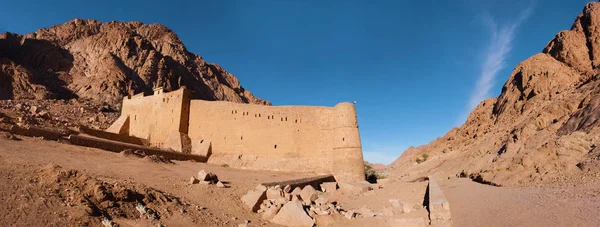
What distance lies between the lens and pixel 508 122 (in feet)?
126

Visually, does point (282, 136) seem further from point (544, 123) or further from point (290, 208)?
point (544, 123)

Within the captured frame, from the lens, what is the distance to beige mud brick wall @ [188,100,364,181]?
22.1 meters

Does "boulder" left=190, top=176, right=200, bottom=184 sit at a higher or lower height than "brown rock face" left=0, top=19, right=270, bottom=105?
lower

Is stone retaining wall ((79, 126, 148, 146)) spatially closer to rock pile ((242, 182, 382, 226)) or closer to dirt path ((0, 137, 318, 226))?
dirt path ((0, 137, 318, 226))

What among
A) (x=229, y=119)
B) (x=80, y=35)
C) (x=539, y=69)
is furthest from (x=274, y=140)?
(x=80, y=35)

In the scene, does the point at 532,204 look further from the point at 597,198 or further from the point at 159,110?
the point at 159,110

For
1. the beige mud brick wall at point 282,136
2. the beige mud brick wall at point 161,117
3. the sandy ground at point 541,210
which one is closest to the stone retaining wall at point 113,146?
the beige mud brick wall at point 161,117

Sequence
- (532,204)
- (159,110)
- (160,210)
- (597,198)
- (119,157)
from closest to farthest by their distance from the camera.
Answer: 1. (597,198)
2. (532,204)
3. (160,210)
4. (119,157)
5. (159,110)

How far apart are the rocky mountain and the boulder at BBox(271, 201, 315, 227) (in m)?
7.35

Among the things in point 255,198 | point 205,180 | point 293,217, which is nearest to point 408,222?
point 293,217

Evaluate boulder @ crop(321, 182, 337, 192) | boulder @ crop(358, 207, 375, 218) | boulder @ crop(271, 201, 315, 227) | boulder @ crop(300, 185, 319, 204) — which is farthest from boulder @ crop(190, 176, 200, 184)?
boulder @ crop(321, 182, 337, 192)

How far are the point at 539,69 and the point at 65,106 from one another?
50.1 metres

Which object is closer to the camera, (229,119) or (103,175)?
(103,175)

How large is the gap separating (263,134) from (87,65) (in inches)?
1672
